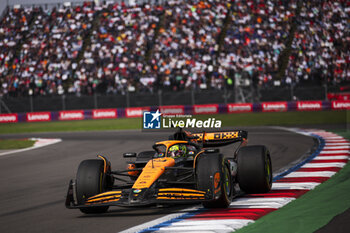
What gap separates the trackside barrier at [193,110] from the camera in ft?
98.9

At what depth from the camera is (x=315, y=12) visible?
3769 centimetres

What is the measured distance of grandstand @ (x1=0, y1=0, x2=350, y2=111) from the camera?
32375 mm

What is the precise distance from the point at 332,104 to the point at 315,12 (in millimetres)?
9964

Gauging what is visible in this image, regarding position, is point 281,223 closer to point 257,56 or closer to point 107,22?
point 257,56

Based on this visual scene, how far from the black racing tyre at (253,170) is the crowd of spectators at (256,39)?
2412cm

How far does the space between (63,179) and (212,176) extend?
16.1 ft

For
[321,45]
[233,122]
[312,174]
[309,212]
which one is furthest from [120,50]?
[309,212]

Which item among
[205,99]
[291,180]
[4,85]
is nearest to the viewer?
[291,180]

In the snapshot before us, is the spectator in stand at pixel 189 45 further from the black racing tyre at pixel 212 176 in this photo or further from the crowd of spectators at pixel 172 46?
the black racing tyre at pixel 212 176

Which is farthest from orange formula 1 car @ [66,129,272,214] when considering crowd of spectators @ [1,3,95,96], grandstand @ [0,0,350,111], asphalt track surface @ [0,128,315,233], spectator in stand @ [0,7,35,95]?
spectator in stand @ [0,7,35,95]

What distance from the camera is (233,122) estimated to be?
2733 cm

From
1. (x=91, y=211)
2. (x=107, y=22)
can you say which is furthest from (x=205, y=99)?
(x=91, y=211)

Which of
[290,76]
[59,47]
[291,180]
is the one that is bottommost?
[291,180]

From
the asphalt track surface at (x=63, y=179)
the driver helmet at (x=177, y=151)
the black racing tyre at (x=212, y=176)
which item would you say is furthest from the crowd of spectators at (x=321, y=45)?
the black racing tyre at (x=212, y=176)
